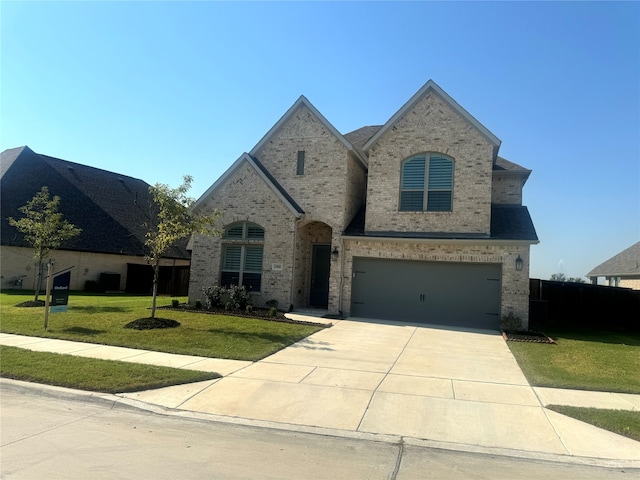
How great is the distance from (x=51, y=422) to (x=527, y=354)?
1046 centimetres

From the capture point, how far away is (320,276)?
766 inches

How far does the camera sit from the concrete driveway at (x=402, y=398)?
19.2 feet

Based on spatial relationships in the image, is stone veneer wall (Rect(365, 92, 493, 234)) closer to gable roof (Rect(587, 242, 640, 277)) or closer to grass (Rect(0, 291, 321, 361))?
grass (Rect(0, 291, 321, 361))

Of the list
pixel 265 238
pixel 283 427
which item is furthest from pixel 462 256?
pixel 283 427

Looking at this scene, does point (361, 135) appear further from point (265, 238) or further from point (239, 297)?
point (239, 297)

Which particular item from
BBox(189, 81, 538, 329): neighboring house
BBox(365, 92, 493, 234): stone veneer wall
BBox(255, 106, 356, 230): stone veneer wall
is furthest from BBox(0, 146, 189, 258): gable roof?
BBox(365, 92, 493, 234): stone veneer wall

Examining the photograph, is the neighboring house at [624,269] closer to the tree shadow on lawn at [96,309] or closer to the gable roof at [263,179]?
the gable roof at [263,179]

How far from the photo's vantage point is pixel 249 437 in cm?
563

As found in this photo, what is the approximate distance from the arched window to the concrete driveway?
7170 millimetres

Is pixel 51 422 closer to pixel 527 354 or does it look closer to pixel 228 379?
pixel 228 379

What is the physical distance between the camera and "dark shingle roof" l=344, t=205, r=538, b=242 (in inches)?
619

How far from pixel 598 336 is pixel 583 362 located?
20.6 feet

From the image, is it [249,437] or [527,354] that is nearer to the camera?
[249,437]

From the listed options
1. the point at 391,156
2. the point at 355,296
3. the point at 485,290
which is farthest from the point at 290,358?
the point at 391,156
